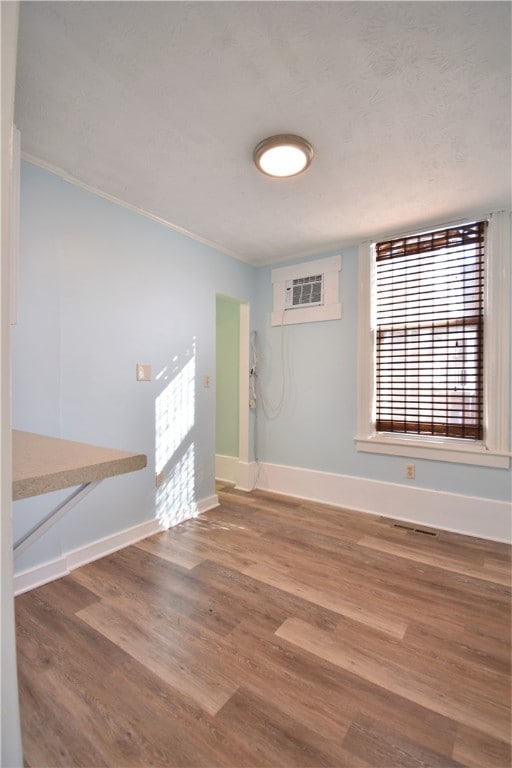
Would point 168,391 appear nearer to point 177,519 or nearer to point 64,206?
point 177,519

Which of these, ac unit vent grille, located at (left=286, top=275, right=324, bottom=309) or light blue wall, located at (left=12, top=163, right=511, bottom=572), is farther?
ac unit vent grille, located at (left=286, top=275, right=324, bottom=309)

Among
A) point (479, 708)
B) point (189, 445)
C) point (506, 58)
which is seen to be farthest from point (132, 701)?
point (506, 58)

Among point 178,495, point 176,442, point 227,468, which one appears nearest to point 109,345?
point 176,442

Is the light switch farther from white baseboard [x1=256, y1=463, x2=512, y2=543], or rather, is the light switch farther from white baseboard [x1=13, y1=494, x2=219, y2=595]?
white baseboard [x1=256, y1=463, x2=512, y2=543]

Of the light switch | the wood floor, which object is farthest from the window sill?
the light switch

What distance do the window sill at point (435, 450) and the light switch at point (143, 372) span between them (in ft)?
6.13

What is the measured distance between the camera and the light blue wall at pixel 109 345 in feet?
6.32

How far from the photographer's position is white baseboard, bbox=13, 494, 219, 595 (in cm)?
188

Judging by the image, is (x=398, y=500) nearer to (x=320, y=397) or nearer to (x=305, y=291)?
(x=320, y=397)

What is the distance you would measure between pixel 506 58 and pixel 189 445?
282 cm

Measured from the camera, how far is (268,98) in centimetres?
148

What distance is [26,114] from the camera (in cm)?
157

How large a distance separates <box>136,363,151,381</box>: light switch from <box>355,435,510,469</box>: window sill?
1868 millimetres

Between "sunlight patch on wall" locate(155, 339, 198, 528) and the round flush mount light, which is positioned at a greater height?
the round flush mount light
